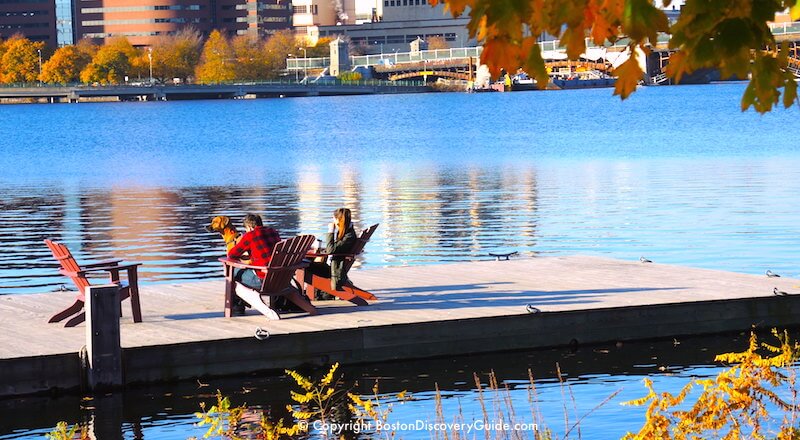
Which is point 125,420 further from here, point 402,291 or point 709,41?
point 709,41

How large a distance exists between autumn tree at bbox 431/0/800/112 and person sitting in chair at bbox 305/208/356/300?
10.2m

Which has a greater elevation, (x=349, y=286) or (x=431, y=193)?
(x=349, y=286)

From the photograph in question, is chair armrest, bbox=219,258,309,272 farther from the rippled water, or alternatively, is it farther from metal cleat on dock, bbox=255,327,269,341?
the rippled water

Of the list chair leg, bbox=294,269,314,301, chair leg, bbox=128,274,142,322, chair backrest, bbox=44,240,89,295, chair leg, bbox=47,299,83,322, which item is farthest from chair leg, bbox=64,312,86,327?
chair leg, bbox=294,269,314,301

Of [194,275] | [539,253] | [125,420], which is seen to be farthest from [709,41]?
[539,253]

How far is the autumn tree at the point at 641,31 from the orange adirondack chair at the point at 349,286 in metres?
10.3

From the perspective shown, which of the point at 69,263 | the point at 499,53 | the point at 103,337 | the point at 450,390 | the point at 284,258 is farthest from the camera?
the point at 69,263

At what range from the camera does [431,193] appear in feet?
134

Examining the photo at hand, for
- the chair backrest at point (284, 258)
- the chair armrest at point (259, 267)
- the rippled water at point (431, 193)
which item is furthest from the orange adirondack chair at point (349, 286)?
the rippled water at point (431, 193)

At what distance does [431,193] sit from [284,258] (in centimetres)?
2728

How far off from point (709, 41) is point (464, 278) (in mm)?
13139

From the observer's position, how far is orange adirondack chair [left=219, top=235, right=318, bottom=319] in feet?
44.9

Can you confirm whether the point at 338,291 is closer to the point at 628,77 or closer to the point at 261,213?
the point at 628,77

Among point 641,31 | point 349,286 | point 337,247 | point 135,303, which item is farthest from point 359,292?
point 641,31
